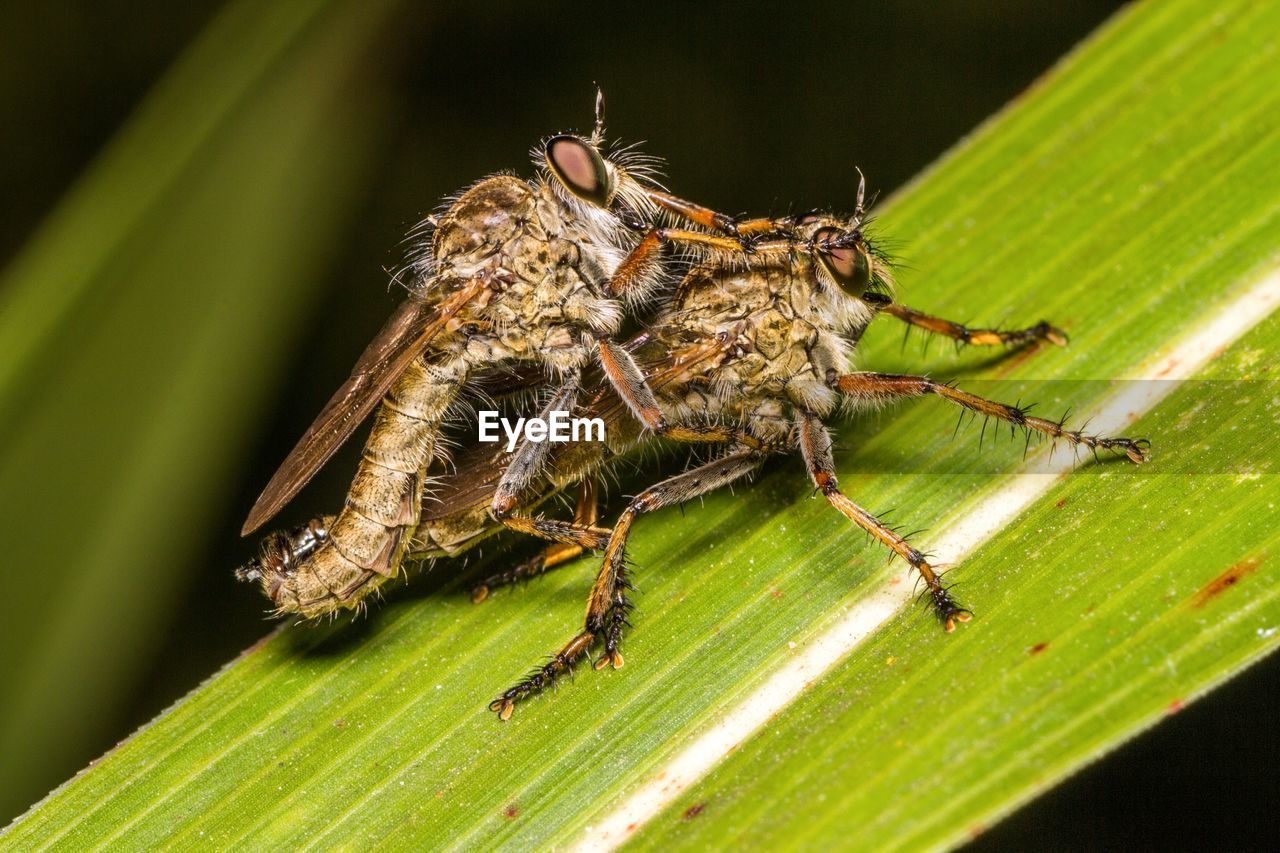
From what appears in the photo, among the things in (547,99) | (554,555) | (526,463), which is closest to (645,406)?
(526,463)

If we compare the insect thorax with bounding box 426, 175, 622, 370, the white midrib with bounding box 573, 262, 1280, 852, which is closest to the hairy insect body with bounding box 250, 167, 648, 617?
the insect thorax with bounding box 426, 175, 622, 370

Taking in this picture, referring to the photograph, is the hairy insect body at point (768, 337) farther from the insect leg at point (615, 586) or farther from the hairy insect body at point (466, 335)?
the hairy insect body at point (466, 335)

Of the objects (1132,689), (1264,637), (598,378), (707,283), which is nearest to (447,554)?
(598,378)

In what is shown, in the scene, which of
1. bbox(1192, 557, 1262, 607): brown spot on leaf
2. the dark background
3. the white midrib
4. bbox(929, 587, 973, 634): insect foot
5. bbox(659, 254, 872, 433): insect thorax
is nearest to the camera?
bbox(1192, 557, 1262, 607): brown spot on leaf

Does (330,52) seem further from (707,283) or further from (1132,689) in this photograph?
(1132,689)

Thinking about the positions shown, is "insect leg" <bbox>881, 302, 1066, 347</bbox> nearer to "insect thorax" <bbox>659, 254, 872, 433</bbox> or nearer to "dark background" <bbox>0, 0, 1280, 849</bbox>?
"insect thorax" <bbox>659, 254, 872, 433</bbox>

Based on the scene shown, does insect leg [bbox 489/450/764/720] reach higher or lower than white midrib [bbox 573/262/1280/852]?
higher

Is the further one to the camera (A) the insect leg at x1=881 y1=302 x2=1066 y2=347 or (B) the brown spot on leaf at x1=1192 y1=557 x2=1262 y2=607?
(A) the insect leg at x1=881 y1=302 x2=1066 y2=347
